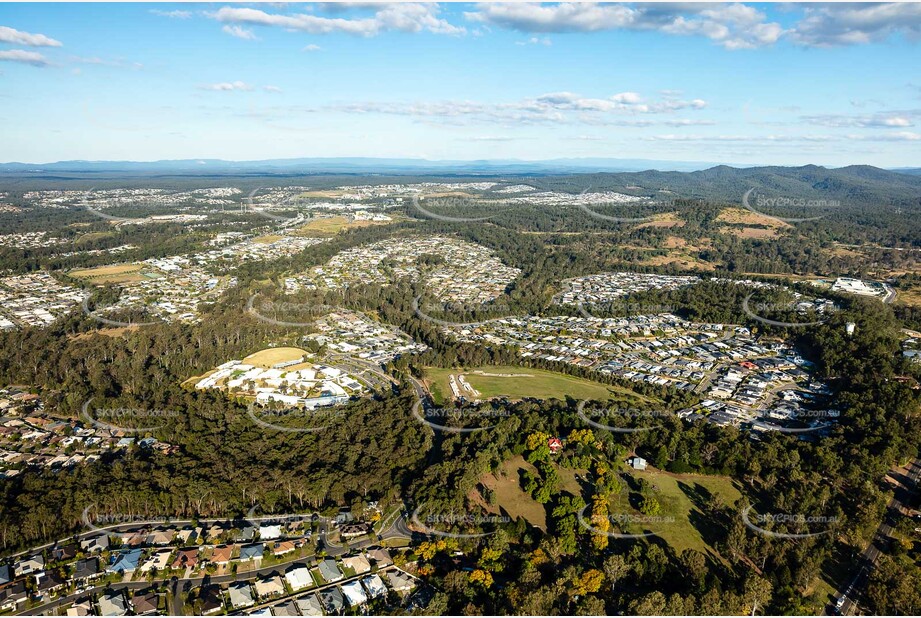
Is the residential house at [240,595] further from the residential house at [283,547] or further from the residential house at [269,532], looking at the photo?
the residential house at [269,532]

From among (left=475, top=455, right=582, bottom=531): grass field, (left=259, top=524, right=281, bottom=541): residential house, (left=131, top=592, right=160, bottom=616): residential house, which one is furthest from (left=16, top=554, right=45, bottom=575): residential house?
(left=475, top=455, right=582, bottom=531): grass field

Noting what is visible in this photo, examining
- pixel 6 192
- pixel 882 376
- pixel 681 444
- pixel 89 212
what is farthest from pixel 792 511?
pixel 6 192

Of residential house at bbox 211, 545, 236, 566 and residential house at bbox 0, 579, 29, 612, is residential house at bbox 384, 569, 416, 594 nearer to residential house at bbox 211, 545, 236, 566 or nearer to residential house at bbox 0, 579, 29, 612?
residential house at bbox 211, 545, 236, 566

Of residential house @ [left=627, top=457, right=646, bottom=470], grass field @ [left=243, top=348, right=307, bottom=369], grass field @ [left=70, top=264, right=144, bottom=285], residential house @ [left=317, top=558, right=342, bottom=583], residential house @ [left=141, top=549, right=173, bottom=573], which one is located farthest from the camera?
grass field @ [left=70, top=264, right=144, bottom=285]

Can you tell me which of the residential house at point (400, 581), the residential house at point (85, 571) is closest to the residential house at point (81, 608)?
the residential house at point (85, 571)

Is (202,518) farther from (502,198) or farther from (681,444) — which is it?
(502,198)

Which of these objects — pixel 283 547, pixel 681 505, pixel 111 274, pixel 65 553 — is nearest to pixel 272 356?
pixel 65 553
